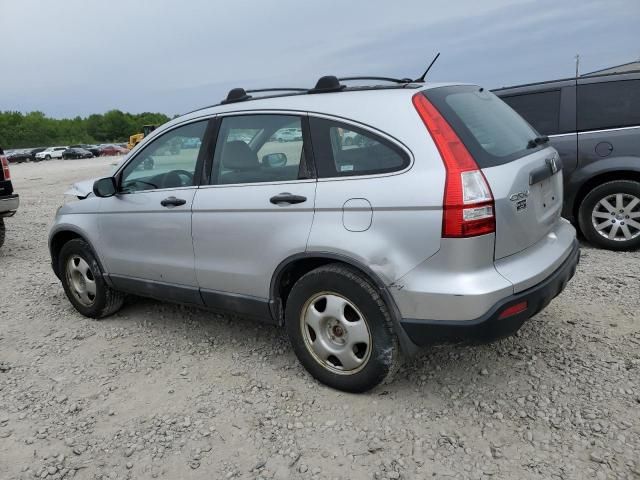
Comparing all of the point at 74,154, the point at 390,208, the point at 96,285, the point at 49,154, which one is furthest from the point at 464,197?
the point at 49,154

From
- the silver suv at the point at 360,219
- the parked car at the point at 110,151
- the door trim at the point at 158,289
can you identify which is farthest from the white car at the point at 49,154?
the silver suv at the point at 360,219

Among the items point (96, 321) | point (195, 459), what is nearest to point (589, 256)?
point (195, 459)

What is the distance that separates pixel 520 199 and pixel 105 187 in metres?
2.92

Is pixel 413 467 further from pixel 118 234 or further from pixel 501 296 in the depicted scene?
pixel 118 234

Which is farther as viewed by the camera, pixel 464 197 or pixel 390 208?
pixel 390 208

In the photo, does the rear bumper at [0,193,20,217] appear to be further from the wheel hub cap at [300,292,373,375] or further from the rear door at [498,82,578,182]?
the rear door at [498,82,578,182]

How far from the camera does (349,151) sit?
9.32 feet

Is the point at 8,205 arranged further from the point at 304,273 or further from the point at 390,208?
the point at 390,208

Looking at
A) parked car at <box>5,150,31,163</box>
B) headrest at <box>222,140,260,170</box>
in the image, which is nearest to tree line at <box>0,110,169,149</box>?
parked car at <box>5,150,31,163</box>

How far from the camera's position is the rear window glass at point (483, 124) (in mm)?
2658

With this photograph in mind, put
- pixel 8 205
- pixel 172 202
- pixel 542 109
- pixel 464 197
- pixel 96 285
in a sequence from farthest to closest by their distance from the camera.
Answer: pixel 8 205 < pixel 542 109 < pixel 96 285 < pixel 172 202 < pixel 464 197

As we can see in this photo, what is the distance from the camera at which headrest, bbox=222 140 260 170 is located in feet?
10.8

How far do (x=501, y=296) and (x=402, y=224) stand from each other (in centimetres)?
58

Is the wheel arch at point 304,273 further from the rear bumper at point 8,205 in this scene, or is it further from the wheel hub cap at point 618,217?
the rear bumper at point 8,205
